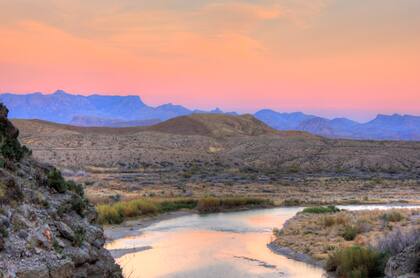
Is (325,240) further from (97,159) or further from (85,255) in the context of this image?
(97,159)

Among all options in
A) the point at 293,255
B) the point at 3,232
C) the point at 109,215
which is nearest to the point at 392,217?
the point at 293,255

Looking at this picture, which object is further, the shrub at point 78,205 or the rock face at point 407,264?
the shrub at point 78,205

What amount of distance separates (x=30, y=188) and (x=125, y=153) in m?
69.4

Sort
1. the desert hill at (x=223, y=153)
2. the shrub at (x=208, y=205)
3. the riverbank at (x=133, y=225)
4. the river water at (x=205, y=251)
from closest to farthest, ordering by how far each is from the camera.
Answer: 1. the river water at (x=205, y=251)
2. the riverbank at (x=133, y=225)
3. the shrub at (x=208, y=205)
4. the desert hill at (x=223, y=153)

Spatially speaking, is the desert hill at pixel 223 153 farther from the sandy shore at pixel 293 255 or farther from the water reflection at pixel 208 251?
the sandy shore at pixel 293 255

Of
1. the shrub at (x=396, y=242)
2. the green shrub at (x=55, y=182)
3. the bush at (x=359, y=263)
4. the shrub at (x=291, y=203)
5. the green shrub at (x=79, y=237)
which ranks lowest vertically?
the shrub at (x=291, y=203)

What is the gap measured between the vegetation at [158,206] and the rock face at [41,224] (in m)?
17.8

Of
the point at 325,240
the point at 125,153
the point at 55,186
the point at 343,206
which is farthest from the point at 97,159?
the point at 55,186

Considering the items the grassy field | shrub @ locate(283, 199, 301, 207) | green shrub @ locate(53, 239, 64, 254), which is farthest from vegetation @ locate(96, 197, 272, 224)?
green shrub @ locate(53, 239, 64, 254)

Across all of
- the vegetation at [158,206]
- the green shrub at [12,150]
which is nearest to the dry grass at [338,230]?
the vegetation at [158,206]

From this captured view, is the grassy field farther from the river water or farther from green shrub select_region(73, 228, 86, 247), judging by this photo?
green shrub select_region(73, 228, 86, 247)

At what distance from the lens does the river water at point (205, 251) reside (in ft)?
61.3

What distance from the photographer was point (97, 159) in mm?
Result: 73312

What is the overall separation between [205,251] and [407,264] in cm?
1267
